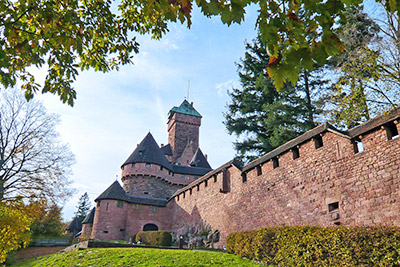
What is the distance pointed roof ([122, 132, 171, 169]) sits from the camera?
3425cm

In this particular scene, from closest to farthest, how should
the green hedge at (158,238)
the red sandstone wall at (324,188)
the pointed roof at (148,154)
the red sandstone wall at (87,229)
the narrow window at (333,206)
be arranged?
the red sandstone wall at (324,188) → the narrow window at (333,206) → the green hedge at (158,238) → the red sandstone wall at (87,229) → the pointed roof at (148,154)

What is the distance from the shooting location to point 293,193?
13.0 meters

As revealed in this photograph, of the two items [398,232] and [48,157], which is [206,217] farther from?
[398,232]

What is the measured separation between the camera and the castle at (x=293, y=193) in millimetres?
9461

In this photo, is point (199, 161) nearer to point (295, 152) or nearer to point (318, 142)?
point (295, 152)

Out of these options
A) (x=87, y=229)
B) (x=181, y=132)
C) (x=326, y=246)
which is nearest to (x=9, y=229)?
(x=326, y=246)

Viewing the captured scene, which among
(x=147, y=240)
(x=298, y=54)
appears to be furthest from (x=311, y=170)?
(x=147, y=240)

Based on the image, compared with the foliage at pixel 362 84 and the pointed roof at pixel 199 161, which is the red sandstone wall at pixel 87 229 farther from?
the foliage at pixel 362 84

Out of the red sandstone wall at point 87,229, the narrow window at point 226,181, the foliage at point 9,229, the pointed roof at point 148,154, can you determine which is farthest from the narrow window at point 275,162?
the red sandstone wall at point 87,229

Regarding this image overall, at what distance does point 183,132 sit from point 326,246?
42.3 meters

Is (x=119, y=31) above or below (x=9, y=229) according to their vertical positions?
above

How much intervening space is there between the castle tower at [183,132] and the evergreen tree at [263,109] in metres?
23.2

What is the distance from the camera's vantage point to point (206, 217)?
21188 mm

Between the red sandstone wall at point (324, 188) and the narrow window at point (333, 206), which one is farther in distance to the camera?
the narrow window at point (333, 206)
